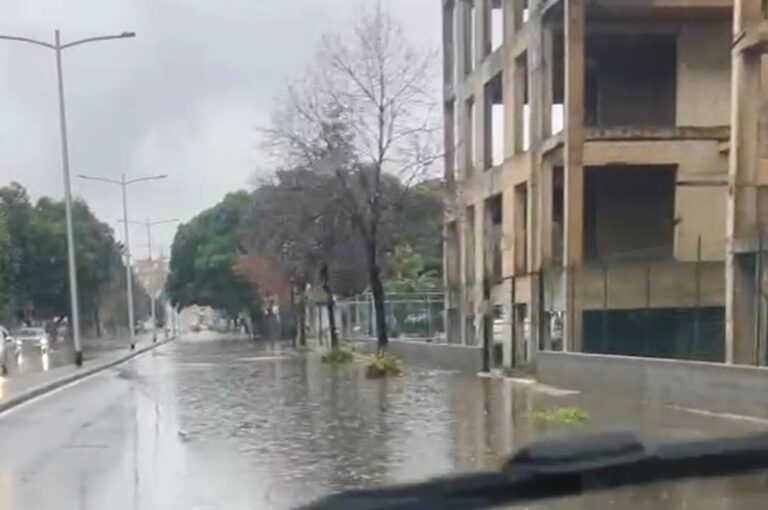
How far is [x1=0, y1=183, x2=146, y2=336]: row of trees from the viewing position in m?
72.4

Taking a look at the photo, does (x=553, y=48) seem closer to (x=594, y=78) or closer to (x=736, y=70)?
(x=594, y=78)

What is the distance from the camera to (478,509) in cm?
204

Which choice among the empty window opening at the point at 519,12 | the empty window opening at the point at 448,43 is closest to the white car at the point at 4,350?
the empty window opening at the point at 519,12

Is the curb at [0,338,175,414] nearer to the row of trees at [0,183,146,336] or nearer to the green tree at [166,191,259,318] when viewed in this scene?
the row of trees at [0,183,146,336]

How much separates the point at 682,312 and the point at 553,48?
8.51 m

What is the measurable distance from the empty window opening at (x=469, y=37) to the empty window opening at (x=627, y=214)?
9265mm

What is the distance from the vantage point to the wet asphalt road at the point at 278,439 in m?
11.1

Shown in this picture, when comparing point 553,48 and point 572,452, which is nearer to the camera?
point 572,452

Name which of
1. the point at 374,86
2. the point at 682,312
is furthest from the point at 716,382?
the point at 374,86

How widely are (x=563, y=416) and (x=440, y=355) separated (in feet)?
61.1

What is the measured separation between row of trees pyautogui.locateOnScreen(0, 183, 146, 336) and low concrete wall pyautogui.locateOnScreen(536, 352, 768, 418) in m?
46.5

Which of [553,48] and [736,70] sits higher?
[553,48]

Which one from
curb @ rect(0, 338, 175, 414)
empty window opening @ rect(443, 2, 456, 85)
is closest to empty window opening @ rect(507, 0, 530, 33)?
empty window opening @ rect(443, 2, 456, 85)

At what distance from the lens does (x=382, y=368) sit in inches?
1168
